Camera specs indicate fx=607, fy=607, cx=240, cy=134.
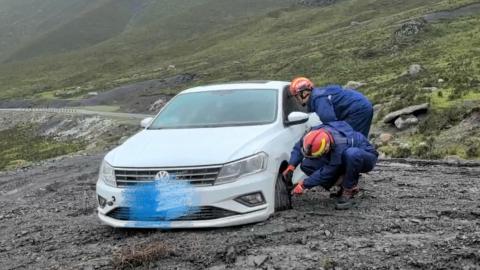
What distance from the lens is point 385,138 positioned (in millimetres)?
17031

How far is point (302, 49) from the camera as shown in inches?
2542

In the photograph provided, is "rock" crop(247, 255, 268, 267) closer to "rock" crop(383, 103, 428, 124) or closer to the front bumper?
the front bumper

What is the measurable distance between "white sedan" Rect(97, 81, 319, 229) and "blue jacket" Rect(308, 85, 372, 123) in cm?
37

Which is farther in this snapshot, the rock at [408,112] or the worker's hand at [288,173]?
the rock at [408,112]

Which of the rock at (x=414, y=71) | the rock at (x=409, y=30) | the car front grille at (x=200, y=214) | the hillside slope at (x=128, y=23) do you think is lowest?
the hillside slope at (x=128, y=23)

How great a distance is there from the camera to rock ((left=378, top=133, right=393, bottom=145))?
1681cm

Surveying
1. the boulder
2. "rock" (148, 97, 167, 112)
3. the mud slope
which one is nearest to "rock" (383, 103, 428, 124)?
the boulder

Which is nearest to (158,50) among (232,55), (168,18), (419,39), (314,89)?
(232,55)

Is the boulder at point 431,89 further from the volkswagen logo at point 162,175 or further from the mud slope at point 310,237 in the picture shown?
the volkswagen logo at point 162,175

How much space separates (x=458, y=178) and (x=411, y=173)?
101 centimetres

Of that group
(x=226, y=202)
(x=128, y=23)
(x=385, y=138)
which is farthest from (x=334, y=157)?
(x=128, y=23)

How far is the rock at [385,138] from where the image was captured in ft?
55.2

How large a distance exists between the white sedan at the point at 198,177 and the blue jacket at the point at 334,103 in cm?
37

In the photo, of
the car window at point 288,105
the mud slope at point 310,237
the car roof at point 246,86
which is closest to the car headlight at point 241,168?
the mud slope at point 310,237
